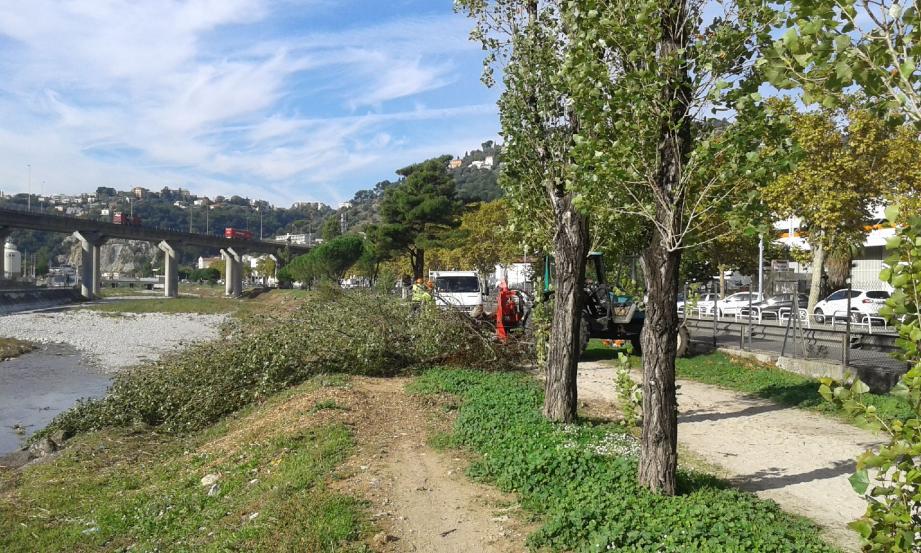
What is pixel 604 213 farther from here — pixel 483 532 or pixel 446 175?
pixel 446 175

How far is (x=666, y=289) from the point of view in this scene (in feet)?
19.4

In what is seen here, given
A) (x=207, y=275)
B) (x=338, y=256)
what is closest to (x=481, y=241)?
(x=338, y=256)

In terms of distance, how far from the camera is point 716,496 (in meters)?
5.88

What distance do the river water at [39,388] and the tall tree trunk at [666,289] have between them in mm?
12944

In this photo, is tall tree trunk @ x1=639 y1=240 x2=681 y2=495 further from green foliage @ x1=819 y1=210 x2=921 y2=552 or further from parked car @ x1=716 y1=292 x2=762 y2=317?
parked car @ x1=716 y1=292 x2=762 y2=317

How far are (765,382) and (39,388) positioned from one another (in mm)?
20937

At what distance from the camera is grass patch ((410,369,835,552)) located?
5.00 meters

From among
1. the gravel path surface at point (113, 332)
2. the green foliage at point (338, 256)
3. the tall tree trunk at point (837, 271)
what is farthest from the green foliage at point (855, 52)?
the green foliage at point (338, 256)

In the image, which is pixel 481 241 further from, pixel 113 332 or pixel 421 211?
pixel 113 332

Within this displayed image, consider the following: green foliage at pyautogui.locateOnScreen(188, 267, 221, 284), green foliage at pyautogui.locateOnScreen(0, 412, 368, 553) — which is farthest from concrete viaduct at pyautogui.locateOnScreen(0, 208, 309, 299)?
green foliage at pyautogui.locateOnScreen(0, 412, 368, 553)

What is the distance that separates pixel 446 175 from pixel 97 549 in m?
41.7

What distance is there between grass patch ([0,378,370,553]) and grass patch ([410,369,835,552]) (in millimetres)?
1476

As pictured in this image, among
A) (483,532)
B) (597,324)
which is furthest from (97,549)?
(597,324)

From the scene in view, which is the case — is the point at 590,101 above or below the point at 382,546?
above
